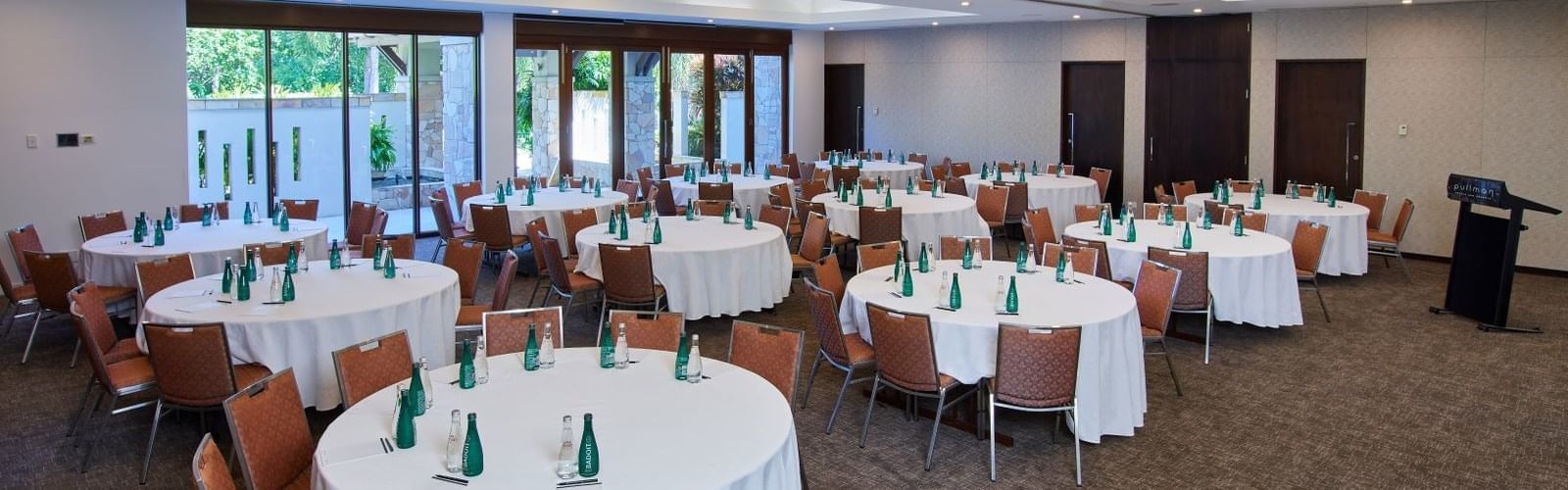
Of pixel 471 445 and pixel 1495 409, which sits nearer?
pixel 471 445

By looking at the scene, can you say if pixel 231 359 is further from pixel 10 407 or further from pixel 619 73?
pixel 619 73

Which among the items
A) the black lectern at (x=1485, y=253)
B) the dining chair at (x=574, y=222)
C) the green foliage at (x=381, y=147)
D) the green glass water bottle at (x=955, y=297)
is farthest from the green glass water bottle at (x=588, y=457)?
Answer: the green foliage at (x=381, y=147)

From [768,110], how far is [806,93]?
2.47ft

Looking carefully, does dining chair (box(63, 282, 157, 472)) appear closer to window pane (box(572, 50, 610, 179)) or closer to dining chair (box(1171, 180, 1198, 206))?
window pane (box(572, 50, 610, 179))

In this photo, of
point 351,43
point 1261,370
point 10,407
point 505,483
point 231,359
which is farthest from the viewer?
point 351,43

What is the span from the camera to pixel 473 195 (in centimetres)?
1386

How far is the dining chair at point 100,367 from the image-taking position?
6.14m

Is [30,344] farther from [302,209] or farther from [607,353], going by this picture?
[607,353]

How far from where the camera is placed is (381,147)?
15320mm

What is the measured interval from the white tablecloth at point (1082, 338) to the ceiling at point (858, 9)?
6638mm

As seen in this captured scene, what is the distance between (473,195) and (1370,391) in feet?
31.7

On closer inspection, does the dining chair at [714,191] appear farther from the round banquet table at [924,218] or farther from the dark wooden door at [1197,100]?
the dark wooden door at [1197,100]

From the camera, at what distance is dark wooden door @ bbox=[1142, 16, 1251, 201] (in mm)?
15680

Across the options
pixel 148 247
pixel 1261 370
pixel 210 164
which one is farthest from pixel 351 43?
pixel 1261 370
